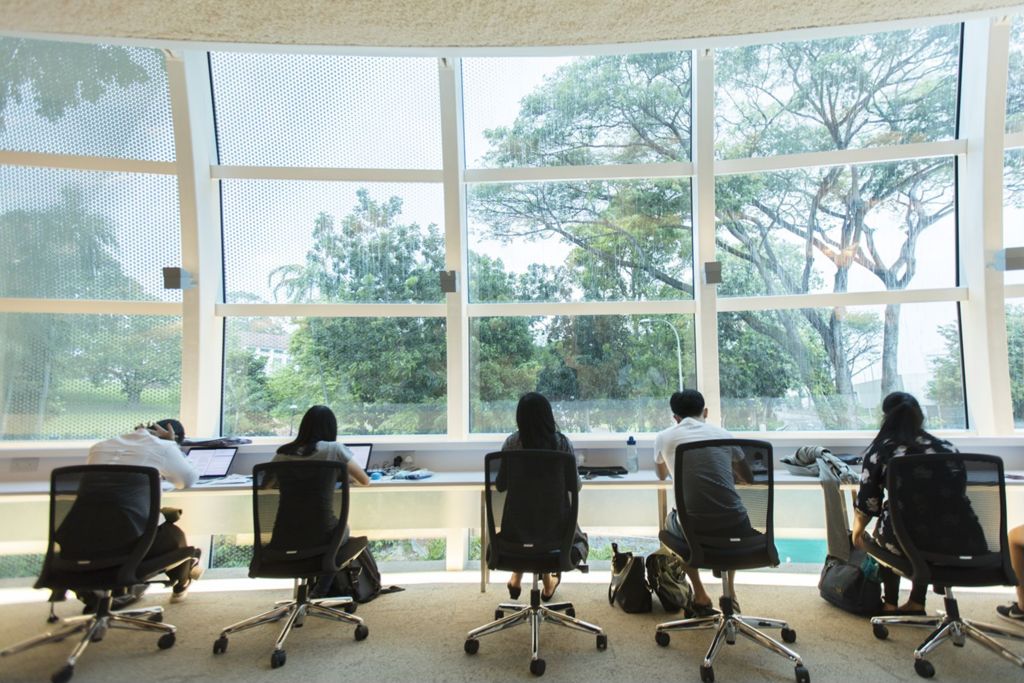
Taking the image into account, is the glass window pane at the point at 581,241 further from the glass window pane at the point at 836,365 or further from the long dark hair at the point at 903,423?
the long dark hair at the point at 903,423

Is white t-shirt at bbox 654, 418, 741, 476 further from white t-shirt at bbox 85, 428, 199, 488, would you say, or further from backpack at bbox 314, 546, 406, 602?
white t-shirt at bbox 85, 428, 199, 488

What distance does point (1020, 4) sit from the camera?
3061mm

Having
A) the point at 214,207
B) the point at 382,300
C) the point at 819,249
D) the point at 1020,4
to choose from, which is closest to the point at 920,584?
the point at 819,249

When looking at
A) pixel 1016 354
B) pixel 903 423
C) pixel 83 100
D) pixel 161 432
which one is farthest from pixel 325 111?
pixel 1016 354

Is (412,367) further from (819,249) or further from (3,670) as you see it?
→ (819,249)

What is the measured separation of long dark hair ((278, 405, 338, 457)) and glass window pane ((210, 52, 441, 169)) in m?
2.56

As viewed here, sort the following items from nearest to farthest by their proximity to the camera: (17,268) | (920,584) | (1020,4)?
(920,584) < (1020,4) < (17,268)

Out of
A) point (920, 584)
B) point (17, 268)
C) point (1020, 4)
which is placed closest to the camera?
point (920, 584)

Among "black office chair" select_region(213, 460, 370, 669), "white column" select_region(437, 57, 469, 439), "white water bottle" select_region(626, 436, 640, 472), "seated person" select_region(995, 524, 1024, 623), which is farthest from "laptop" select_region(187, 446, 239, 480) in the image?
"seated person" select_region(995, 524, 1024, 623)

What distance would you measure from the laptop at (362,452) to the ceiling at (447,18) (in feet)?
9.63

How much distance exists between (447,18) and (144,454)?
120 inches

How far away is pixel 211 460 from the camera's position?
165 inches

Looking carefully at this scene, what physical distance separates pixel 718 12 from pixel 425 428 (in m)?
3.73

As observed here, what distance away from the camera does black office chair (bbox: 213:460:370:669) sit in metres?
2.72
